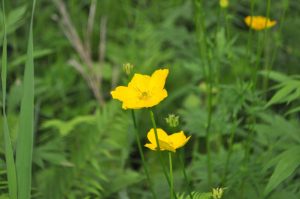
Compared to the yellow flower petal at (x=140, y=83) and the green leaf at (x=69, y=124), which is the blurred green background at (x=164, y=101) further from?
the yellow flower petal at (x=140, y=83)

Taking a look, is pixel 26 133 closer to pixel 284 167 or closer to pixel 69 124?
pixel 284 167

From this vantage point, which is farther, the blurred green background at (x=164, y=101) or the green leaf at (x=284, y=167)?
the blurred green background at (x=164, y=101)

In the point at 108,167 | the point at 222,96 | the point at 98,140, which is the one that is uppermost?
the point at 222,96

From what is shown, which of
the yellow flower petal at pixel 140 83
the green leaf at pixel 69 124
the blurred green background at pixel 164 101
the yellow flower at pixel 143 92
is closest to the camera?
the yellow flower at pixel 143 92

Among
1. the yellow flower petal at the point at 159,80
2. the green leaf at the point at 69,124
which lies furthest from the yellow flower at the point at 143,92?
the green leaf at the point at 69,124

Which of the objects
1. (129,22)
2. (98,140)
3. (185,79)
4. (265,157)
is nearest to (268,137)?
(265,157)

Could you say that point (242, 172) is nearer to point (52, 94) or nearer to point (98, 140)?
point (98, 140)

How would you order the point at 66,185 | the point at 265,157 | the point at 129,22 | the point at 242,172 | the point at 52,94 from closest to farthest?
the point at 242,172
the point at 265,157
the point at 66,185
the point at 52,94
the point at 129,22
